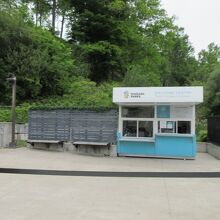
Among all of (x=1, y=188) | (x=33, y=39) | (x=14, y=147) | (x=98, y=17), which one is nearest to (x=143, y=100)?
(x=14, y=147)

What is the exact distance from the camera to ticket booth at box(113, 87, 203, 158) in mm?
19453

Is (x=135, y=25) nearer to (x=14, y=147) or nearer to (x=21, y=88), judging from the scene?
A: (x=21, y=88)

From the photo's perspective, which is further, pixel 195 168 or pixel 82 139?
pixel 82 139

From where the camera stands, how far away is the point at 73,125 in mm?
21656

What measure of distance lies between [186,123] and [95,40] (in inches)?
986

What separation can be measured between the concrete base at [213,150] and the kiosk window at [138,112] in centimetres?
358

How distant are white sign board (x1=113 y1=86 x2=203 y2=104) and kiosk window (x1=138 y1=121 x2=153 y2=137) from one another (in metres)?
1.30

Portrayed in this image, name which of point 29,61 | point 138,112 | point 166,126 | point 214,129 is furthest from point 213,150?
point 29,61

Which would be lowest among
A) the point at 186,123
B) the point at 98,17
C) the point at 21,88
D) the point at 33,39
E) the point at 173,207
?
the point at 173,207

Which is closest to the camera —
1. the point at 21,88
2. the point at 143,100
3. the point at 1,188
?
the point at 1,188

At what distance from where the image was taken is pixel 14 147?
72.3ft

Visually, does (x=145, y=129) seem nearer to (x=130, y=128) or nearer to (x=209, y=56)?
(x=130, y=128)

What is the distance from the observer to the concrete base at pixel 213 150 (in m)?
20.0

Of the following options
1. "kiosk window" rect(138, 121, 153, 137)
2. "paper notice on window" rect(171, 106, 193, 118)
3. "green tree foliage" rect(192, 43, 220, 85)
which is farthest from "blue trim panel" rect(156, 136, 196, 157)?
"green tree foliage" rect(192, 43, 220, 85)
